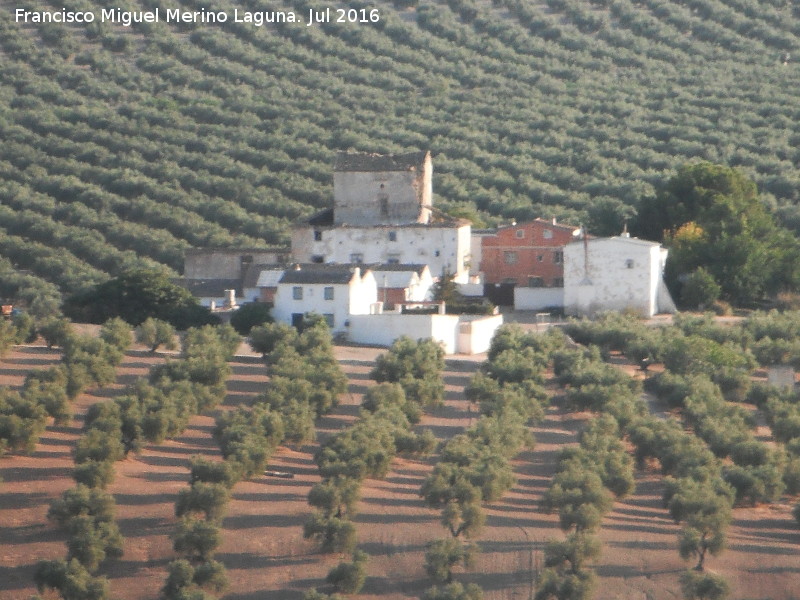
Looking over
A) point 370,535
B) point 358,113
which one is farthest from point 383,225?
point 358,113

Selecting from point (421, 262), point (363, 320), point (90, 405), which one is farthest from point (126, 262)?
point (90, 405)

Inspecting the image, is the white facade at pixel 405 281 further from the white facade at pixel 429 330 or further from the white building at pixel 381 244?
the white facade at pixel 429 330

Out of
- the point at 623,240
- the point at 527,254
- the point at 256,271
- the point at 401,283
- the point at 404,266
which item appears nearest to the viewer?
the point at 401,283

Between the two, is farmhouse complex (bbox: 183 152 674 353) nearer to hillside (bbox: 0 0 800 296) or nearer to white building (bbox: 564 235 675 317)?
white building (bbox: 564 235 675 317)

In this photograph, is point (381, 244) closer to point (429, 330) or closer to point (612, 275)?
point (612, 275)

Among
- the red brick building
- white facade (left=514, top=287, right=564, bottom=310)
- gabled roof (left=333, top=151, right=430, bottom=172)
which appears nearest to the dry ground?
white facade (left=514, top=287, right=564, bottom=310)

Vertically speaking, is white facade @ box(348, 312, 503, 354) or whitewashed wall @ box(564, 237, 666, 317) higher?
whitewashed wall @ box(564, 237, 666, 317)
